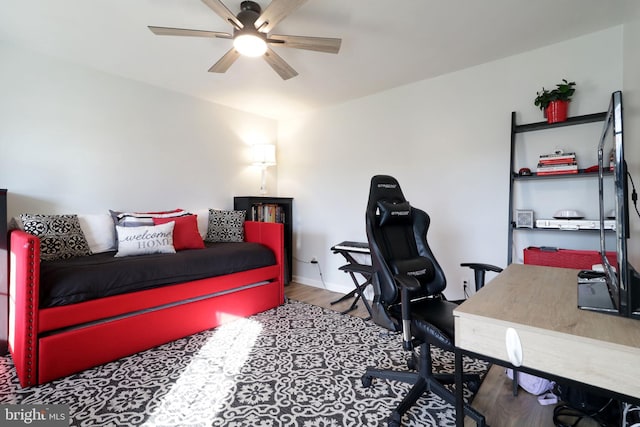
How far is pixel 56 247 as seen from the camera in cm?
224

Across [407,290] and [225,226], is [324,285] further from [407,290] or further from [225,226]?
[407,290]

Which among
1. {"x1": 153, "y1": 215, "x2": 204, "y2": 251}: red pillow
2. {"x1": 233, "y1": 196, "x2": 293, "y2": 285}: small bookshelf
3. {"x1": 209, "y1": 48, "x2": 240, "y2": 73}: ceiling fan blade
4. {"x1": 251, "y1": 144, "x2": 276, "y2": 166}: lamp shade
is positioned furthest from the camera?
{"x1": 251, "y1": 144, "x2": 276, "y2": 166}: lamp shade

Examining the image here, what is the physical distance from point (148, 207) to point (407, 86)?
307 centimetres

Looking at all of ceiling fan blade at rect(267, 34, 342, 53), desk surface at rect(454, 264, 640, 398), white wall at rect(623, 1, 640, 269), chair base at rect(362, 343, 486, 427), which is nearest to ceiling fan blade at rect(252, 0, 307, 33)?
ceiling fan blade at rect(267, 34, 342, 53)

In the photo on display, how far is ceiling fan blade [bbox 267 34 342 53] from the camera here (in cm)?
187

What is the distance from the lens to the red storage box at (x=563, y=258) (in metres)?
2.04

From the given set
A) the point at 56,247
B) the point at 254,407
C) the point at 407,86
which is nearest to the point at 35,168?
the point at 56,247

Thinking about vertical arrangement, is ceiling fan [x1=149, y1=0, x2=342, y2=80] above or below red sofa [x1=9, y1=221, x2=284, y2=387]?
above

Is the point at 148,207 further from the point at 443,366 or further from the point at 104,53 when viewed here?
the point at 443,366

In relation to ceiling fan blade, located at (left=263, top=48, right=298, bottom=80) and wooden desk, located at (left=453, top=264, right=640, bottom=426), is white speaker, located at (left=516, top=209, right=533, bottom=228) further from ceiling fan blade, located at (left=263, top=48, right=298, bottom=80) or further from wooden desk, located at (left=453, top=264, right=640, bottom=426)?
ceiling fan blade, located at (left=263, top=48, right=298, bottom=80)

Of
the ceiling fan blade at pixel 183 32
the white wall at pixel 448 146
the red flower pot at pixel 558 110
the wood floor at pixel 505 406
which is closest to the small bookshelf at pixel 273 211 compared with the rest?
the white wall at pixel 448 146

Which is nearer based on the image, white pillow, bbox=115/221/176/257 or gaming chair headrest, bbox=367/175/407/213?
gaming chair headrest, bbox=367/175/407/213

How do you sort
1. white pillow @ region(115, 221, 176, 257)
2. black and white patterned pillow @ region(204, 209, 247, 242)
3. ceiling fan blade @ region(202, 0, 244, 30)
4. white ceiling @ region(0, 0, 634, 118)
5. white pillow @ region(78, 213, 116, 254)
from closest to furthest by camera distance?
1. ceiling fan blade @ region(202, 0, 244, 30)
2. white ceiling @ region(0, 0, 634, 118)
3. white pillow @ region(115, 221, 176, 257)
4. white pillow @ region(78, 213, 116, 254)
5. black and white patterned pillow @ region(204, 209, 247, 242)

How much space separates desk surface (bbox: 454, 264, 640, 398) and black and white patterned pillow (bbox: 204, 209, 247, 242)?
274 cm
